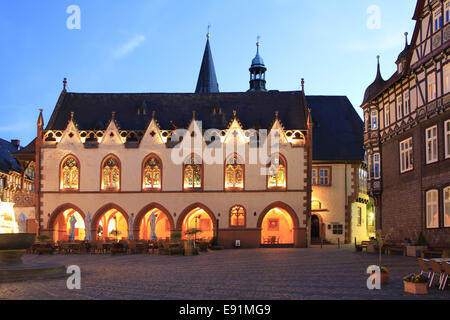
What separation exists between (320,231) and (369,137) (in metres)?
13.0

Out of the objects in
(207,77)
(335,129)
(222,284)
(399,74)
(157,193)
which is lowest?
(222,284)

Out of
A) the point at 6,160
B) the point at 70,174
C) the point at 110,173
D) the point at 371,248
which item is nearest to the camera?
the point at 371,248

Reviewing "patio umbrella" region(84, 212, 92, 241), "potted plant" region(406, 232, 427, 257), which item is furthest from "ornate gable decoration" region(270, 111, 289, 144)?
"potted plant" region(406, 232, 427, 257)

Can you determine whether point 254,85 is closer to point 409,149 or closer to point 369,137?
point 369,137

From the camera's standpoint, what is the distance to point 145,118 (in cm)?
4697

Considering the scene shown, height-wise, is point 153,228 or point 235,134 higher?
point 235,134

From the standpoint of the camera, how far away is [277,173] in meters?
43.4

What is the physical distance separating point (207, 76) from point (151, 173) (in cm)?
2717

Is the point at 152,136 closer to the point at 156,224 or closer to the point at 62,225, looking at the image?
the point at 156,224

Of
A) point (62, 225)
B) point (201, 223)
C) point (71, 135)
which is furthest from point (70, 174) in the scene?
point (201, 223)

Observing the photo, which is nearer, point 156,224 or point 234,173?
point 234,173

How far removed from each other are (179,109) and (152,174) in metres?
6.39

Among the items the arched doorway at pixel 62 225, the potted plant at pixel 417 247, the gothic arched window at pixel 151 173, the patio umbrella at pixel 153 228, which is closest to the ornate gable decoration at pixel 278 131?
the gothic arched window at pixel 151 173

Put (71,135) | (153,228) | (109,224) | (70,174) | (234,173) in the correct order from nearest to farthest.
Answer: (153,228) → (234,173) → (70,174) → (71,135) → (109,224)
